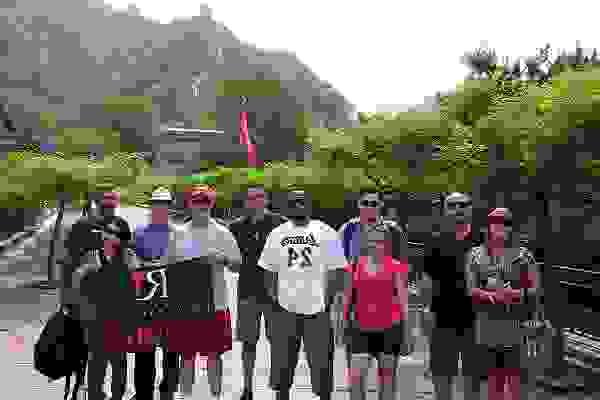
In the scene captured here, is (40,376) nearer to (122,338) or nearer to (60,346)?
(60,346)

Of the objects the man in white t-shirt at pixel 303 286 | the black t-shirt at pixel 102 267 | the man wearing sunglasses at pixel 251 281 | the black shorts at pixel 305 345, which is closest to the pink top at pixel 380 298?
the man in white t-shirt at pixel 303 286

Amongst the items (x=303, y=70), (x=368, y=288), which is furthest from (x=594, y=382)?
(x=303, y=70)

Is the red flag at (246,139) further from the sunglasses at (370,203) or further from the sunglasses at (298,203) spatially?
the sunglasses at (298,203)

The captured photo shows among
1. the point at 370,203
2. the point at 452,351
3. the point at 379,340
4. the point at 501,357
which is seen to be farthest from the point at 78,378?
the point at 501,357

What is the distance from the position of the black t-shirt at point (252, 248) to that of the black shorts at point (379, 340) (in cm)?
110

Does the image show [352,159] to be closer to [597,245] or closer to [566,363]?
[597,245]

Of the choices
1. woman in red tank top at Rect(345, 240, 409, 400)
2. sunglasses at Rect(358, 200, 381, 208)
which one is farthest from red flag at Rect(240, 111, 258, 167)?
woman in red tank top at Rect(345, 240, 409, 400)

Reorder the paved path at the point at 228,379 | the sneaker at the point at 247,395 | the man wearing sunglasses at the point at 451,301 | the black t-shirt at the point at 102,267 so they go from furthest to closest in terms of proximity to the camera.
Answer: the paved path at the point at 228,379
the sneaker at the point at 247,395
the man wearing sunglasses at the point at 451,301
the black t-shirt at the point at 102,267

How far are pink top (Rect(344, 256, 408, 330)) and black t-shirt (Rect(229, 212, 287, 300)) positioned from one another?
1.11 m

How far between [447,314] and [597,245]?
16.2 feet

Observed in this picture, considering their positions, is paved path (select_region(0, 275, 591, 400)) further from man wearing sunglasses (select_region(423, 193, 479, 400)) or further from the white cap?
the white cap

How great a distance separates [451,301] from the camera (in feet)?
16.3

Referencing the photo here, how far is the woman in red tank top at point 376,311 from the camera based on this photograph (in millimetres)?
4957

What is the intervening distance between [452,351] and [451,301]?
0.41 meters
